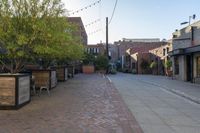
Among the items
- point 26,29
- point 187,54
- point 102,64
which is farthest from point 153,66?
point 26,29

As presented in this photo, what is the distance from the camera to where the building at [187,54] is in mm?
30620

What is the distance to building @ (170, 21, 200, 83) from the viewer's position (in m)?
30.6

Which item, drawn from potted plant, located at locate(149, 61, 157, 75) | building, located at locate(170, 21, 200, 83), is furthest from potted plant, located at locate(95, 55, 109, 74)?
building, located at locate(170, 21, 200, 83)

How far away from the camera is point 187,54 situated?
3316 centimetres

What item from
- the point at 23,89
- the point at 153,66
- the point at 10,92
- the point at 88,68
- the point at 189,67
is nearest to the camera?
the point at 10,92

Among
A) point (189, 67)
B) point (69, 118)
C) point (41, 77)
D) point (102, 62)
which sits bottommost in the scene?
point (69, 118)

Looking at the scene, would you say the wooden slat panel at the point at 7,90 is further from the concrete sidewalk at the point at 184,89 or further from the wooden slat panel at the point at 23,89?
the concrete sidewalk at the point at 184,89

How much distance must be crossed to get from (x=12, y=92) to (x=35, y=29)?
3.00 metres

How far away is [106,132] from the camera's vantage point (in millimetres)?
8992

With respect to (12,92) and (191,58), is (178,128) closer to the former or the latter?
(12,92)

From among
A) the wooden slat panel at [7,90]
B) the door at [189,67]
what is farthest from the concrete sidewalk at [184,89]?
the wooden slat panel at [7,90]

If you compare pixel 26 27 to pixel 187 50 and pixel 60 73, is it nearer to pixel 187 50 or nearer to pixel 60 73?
pixel 60 73

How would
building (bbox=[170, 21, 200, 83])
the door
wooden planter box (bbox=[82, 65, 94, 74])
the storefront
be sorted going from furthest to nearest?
1. wooden planter box (bbox=[82, 65, 94, 74])
2. the door
3. building (bbox=[170, 21, 200, 83])
4. the storefront

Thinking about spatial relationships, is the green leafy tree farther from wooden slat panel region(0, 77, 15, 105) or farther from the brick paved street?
wooden slat panel region(0, 77, 15, 105)
